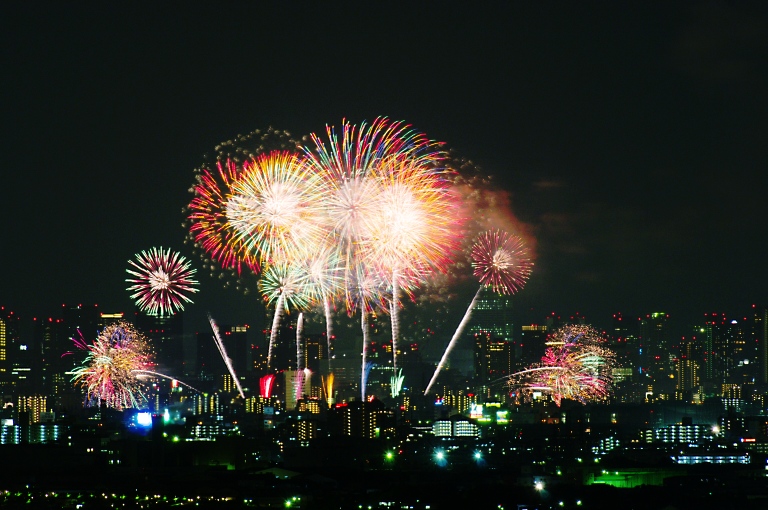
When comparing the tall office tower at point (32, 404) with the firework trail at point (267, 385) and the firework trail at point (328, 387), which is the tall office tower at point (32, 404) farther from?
the firework trail at point (328, 387)

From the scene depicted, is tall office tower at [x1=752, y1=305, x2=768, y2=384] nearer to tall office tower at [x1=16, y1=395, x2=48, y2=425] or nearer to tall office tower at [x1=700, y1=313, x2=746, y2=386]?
tall office tower at [x1=700, y1=313, x2=746, y2=386]

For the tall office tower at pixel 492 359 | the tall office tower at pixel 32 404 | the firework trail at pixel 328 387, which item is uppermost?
the tall office tower at pixel 492 359

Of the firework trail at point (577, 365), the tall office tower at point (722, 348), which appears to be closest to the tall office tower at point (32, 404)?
the firework trail at point (577, 365)

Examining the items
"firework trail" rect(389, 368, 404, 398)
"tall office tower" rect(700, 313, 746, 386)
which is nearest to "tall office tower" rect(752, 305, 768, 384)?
"tall office tower" rect(700, 313, 746, 386)

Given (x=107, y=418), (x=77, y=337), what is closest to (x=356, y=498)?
(x=107, y=418)

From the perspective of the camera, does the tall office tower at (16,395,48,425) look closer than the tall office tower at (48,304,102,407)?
Yes

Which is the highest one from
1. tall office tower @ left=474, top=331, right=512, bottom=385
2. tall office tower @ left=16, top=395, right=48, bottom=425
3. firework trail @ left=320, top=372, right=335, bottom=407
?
tall office tower @ left=474, top=331, right=512, bottom=385

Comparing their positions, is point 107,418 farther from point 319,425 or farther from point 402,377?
point 402,377

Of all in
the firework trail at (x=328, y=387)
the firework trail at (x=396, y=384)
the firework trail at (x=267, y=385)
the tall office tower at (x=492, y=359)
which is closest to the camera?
the firework trail at (x=267, y=385)

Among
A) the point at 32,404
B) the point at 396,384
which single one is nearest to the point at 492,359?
the point at 396,384
